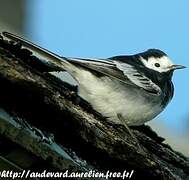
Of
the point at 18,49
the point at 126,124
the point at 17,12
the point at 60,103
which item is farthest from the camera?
the point at 17,12

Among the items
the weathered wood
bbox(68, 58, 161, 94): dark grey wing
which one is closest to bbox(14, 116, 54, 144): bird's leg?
the weathered wood

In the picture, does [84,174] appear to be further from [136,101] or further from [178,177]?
[136,101]

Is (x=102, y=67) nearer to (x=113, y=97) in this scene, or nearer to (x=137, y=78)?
(x=113, y=97)

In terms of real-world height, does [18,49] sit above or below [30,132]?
above

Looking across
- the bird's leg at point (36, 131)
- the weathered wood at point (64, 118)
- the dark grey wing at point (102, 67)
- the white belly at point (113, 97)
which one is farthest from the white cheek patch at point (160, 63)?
the bird's leg at point (36, 131)

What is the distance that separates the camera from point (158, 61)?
7434mm

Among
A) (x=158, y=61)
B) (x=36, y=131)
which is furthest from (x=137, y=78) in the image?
(x=36, y=131)

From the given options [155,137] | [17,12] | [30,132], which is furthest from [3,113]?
[17,12]

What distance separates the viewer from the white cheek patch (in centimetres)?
729

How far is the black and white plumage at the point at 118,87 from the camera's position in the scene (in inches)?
240

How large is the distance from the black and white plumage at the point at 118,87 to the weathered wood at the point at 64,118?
0.22 metres

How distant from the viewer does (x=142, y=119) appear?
21.6ft

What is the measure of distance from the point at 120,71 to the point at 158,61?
42.9 inches

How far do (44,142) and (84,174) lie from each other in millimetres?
309
